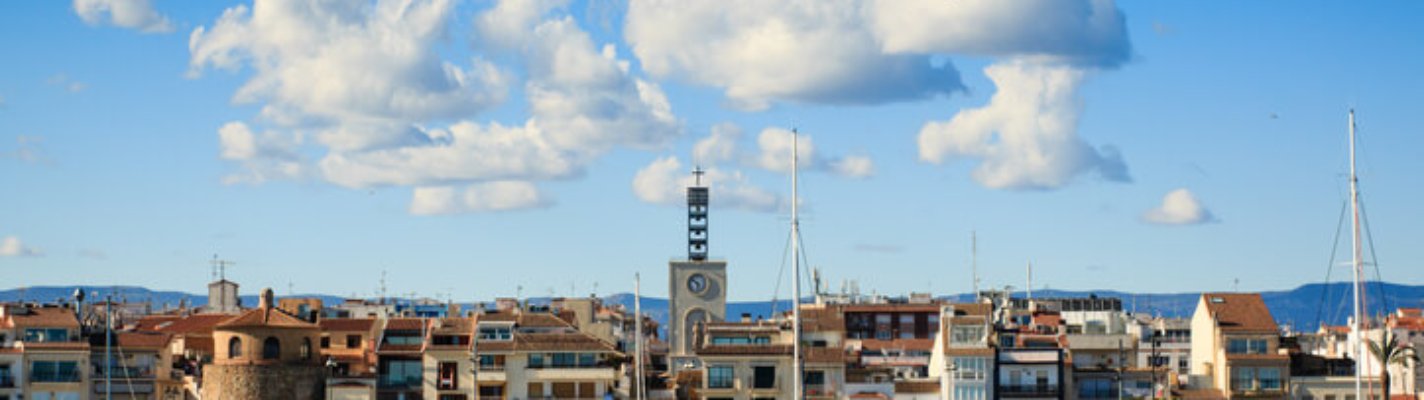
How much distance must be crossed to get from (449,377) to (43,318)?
20.9 meters

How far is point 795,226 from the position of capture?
88312mm

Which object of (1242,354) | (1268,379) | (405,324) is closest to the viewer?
(1268,379)

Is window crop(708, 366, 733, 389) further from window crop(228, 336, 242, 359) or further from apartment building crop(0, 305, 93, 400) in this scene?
apartment building crop(0, 305, 93, 400)

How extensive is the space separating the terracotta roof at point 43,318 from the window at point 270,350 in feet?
30.6

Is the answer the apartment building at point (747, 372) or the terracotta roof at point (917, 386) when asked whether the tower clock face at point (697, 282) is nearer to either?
the apartment building at point (747, 372)

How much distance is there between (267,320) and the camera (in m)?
118

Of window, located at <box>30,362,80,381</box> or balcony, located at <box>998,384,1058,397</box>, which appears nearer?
balcony, located at <box>998,384,1058,397</box>

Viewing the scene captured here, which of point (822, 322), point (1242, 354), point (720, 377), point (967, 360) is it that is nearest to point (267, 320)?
point (720, 377)

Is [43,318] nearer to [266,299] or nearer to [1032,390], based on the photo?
[266,299]

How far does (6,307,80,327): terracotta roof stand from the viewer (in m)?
116

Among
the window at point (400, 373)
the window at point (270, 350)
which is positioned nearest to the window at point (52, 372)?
the window at point (270, 350)

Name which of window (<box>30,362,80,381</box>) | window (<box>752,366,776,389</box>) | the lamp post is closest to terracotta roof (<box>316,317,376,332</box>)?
the lamp post

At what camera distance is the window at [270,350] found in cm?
11706

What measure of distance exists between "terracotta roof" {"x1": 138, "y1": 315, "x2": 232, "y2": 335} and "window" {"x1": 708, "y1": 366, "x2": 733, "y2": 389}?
113 ft
